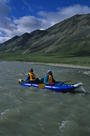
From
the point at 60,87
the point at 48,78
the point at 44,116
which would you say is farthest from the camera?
the point at 48,78

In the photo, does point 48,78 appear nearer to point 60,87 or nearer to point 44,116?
point 60,87

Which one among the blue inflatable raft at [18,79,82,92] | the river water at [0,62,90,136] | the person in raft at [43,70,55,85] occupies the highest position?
the person in raft at [43,70,55,85]

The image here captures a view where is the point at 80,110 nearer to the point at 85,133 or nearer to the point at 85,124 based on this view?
the point at 85,124

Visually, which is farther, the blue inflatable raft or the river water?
the blue inflatable raft

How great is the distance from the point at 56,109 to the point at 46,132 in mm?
3652

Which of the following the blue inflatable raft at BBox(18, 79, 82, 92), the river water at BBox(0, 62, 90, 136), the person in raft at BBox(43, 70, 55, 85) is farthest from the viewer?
the person in raft at BBox(43, 70, 55, 85)

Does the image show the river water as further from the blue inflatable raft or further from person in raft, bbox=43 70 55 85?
person in raft, bbox=43 70 55 85

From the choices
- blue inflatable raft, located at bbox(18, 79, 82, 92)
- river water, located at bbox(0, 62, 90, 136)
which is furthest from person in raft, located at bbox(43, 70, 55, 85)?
river water, located at bbox(0, 62, 90, 136)

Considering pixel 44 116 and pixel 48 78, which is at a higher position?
pixel 48 78

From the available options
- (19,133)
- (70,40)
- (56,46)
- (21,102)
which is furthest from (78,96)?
(70,40)

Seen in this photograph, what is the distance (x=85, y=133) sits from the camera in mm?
8414

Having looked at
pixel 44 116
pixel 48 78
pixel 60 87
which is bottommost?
pixel 44 116

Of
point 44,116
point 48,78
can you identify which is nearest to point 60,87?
point 48,78

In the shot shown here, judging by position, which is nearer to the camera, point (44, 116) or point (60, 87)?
point (44, 116)
